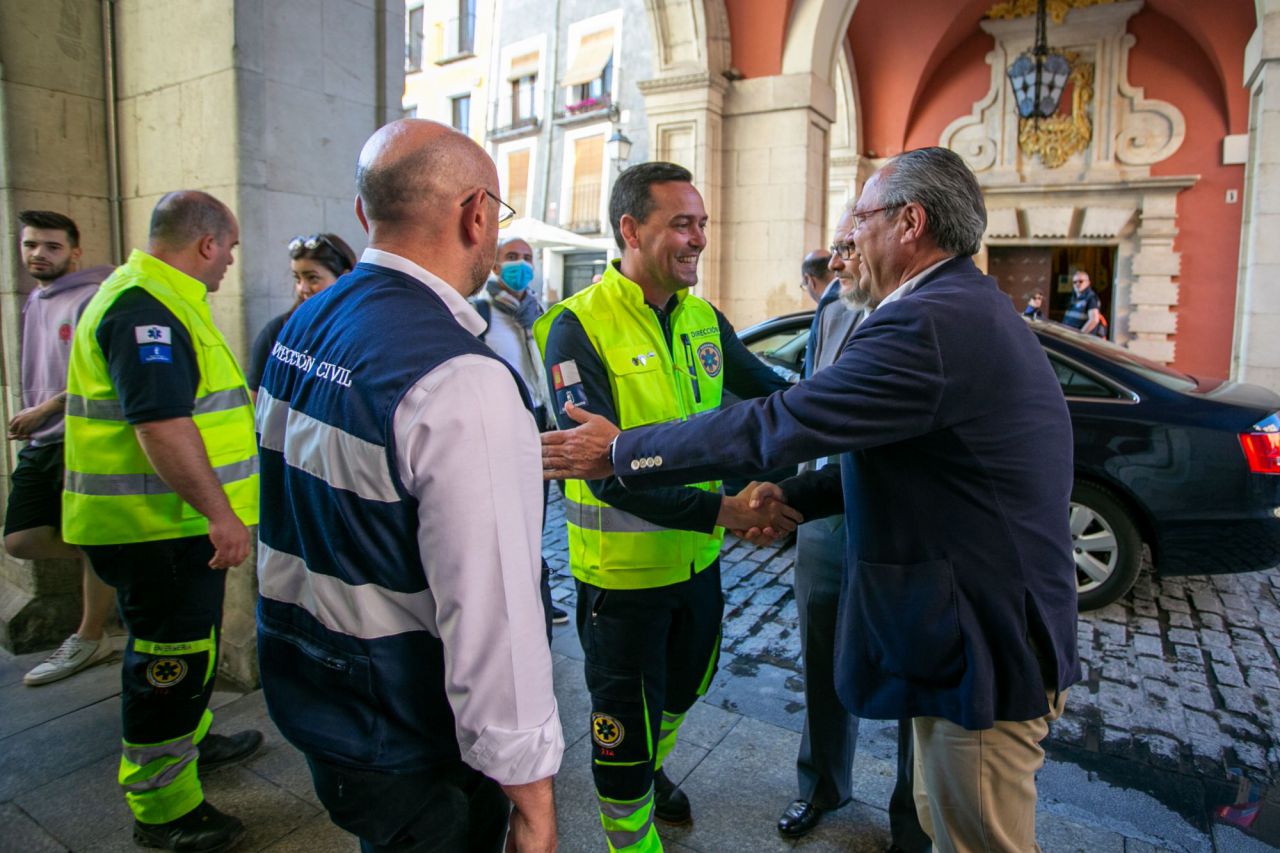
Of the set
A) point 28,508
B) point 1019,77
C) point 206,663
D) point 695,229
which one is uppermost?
point 1019,77

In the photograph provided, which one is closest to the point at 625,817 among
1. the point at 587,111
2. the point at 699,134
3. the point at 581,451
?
the point at 581,451

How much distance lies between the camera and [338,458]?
1.30m

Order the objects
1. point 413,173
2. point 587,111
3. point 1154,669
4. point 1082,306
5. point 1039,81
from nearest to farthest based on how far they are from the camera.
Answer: point 413,173
point 1154,669
point 1039,81
point 1082,306
point 587,111

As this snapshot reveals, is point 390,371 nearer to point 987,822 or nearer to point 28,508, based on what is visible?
point 987,822

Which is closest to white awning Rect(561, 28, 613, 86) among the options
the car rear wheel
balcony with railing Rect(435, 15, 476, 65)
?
balcony with railing Rect(435, 15, 476, 65)

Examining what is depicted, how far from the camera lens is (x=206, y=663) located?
262cm

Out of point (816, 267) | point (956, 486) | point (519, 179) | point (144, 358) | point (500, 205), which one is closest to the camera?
point (500, 205)

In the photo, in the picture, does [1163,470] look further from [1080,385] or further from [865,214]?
[865,214]

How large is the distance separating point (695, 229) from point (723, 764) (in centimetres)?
192

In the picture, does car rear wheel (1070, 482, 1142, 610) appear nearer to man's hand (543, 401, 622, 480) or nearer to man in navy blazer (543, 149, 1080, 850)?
man in navy blazer (543, 149, 1080, 850)

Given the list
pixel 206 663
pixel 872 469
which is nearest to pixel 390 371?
pixel 872 469

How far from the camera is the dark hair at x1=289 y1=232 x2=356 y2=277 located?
3418 millimetres

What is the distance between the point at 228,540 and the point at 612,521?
1.24 meters

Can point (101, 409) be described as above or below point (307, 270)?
below
